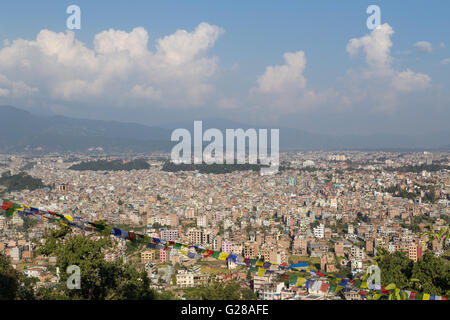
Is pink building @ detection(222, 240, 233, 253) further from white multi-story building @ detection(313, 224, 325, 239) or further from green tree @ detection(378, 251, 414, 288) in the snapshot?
green tree @ detection(378, 251, 414, 288)

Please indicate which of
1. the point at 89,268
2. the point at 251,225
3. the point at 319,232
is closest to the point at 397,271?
the point at 89,268

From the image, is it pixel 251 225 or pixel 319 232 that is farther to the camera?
pixel 251 225

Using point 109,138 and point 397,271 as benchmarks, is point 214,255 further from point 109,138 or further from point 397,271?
point 109,138

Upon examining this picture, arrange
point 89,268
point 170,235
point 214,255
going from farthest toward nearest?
point 170,235 → point 89,268 → point 214,255

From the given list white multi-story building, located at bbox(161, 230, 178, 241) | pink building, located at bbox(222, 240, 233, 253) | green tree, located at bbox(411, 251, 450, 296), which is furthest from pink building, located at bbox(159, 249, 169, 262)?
green tree, located at bbox(411, 251, 450, 296)

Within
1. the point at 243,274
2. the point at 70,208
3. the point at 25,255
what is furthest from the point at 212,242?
the point at 70,208
